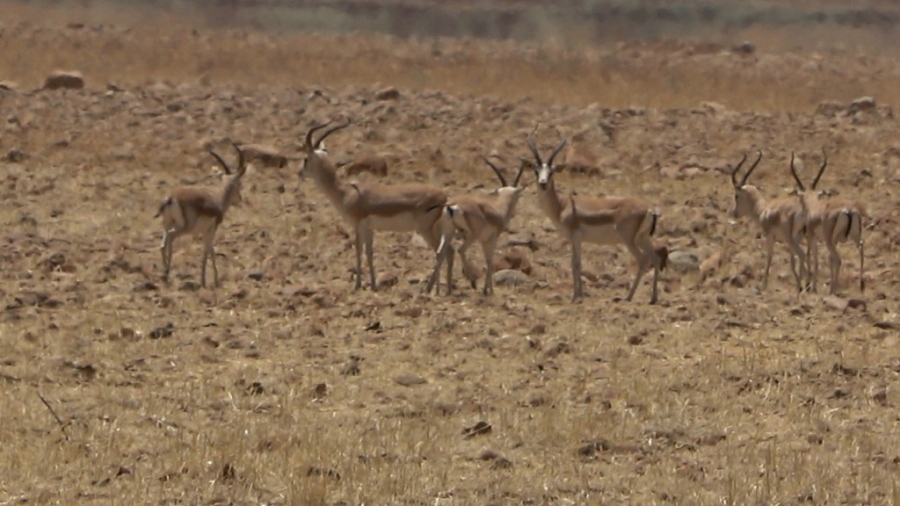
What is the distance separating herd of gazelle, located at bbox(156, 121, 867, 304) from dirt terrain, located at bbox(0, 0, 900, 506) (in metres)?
0.30

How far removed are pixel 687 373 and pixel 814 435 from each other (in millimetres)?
1533

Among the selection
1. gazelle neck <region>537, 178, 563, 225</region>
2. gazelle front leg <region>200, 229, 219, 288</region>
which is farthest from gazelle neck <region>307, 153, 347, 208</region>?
gazelle neck <region>537, 178, 563, 225</region>

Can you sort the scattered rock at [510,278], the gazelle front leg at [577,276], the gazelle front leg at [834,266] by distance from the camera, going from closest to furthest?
the gazelle front leg at [577,276], the gazelle front leg at [834,266], the scattered rock at [510,278]

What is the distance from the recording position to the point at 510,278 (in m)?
15.0

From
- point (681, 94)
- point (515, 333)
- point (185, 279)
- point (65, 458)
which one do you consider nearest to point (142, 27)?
point (681, 94)

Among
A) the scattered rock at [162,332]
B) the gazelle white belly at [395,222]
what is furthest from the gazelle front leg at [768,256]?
the scattered rock at [162,332]

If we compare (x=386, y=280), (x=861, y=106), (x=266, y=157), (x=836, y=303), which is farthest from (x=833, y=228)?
(x=861, y=106)

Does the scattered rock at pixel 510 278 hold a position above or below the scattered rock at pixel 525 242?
above

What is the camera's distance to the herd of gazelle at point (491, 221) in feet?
47.6

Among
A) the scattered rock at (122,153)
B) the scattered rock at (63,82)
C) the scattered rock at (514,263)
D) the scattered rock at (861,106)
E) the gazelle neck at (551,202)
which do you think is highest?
the gazelle neck at (551,202)

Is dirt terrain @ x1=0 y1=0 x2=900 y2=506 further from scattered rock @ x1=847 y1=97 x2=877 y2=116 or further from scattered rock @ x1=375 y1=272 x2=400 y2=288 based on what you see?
scattered rock @ x1=847 y1=97 x2=877 y2=116

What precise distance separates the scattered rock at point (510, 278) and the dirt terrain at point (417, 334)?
118 mm

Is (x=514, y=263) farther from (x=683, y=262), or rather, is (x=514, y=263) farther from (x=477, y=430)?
(x=477, y=430)

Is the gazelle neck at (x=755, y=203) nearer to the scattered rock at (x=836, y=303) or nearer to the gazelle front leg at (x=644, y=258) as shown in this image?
the gazelle front leg at (x=644, y=258)
